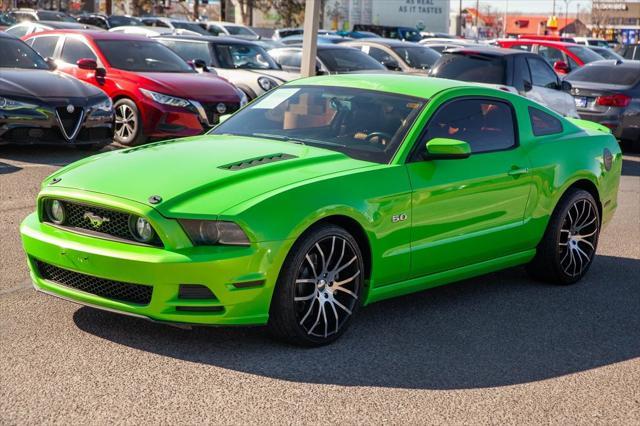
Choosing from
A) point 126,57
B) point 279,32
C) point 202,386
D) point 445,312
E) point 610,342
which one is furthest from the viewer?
point 279,32

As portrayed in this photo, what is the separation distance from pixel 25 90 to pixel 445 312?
711 cm

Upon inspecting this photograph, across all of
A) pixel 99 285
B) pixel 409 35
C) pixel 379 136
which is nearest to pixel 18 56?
pixel 379 136

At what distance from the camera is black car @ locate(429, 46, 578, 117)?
1584cm

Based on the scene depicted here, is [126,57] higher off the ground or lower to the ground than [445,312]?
higher

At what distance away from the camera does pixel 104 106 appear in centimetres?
1262

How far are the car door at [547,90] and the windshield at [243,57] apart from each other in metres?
4.49

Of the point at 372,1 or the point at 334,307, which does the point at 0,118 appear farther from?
the point at 372,1

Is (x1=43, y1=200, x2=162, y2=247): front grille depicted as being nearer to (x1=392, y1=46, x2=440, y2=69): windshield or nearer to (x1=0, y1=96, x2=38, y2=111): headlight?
(x1=0, y1=96, x2=38, y2=111): headlight

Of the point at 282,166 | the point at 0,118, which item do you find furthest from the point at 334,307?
the point at 0,118

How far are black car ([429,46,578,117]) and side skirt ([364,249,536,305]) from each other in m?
8.68

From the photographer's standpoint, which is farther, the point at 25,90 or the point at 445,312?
the point at 25,90

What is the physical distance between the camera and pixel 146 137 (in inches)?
531

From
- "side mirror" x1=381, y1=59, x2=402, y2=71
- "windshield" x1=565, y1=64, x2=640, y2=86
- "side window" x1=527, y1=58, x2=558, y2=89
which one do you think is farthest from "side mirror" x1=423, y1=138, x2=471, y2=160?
"side mirror" x1=381, y1=59, x2=402, y2=71

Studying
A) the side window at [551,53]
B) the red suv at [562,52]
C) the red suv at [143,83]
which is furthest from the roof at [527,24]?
the red suv at [143,83]
